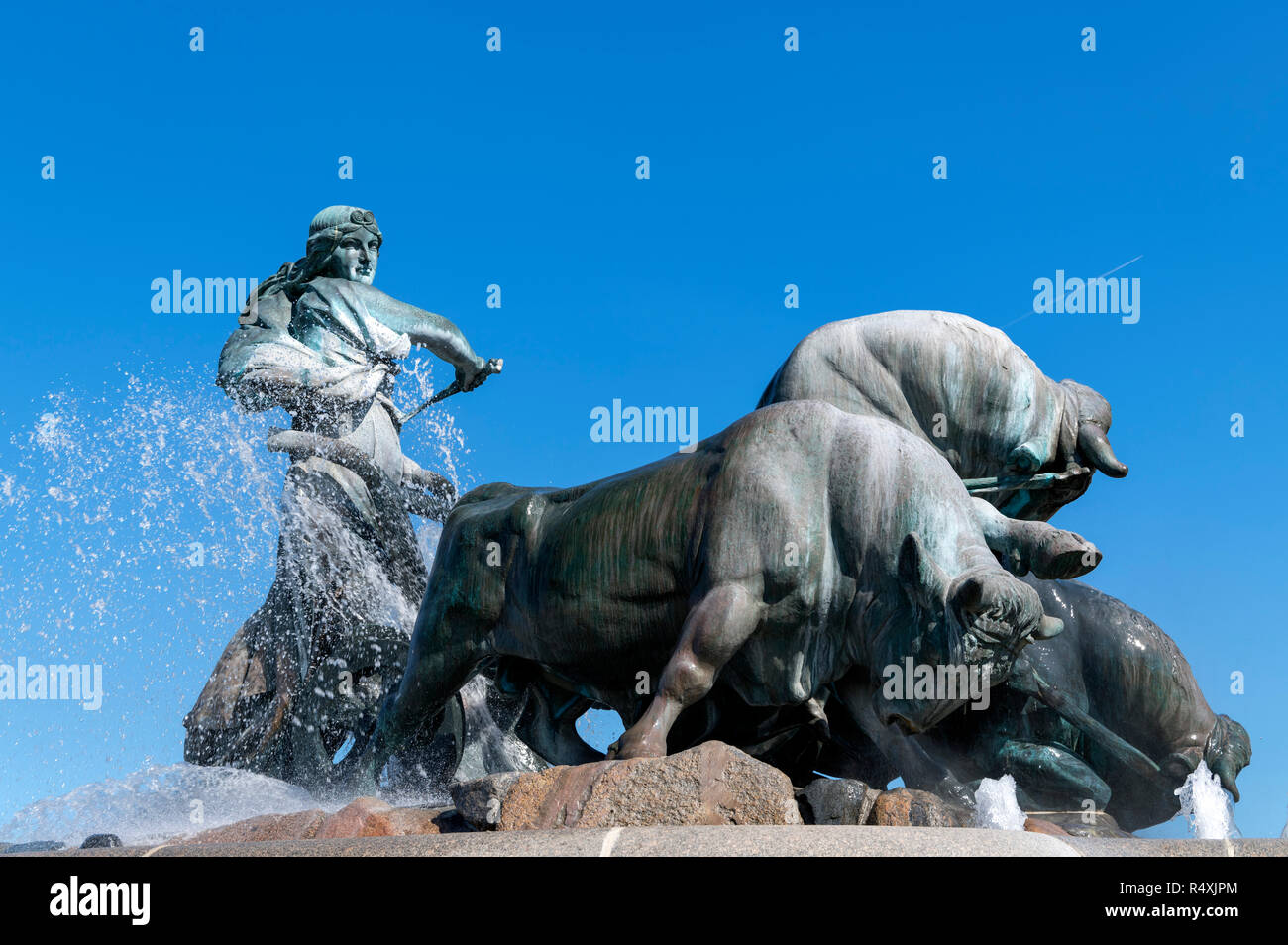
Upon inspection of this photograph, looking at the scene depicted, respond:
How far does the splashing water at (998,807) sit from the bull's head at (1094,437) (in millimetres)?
2109

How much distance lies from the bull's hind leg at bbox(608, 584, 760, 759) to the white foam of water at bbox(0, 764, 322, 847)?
274cm

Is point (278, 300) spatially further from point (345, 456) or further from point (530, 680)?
point (530, 680)

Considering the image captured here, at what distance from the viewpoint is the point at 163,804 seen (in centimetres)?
855

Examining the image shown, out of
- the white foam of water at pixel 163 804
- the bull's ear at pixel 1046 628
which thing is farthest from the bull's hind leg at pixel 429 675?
the bull's ear at pixel 1046 628

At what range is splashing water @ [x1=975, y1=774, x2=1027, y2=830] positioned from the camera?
20.6 feet

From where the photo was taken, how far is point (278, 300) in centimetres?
1039

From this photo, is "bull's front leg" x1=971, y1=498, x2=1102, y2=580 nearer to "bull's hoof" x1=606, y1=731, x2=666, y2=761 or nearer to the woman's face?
"bull's hoof" x1=606, y1=731, x2=666, y2=761

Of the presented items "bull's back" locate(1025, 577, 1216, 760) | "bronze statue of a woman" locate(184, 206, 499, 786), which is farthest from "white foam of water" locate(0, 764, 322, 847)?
"bull's back" locate(1025, 577, 1216, 760)

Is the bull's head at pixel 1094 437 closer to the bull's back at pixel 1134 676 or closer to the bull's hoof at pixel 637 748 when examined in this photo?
the bull's back at pixel 1134 676

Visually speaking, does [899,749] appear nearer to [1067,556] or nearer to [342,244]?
[1067,556]

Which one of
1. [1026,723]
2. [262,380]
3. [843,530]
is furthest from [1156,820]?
[262,380]

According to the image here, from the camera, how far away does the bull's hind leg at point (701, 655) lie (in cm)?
645

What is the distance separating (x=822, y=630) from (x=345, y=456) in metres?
4.37

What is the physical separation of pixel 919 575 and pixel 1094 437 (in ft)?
7.95
